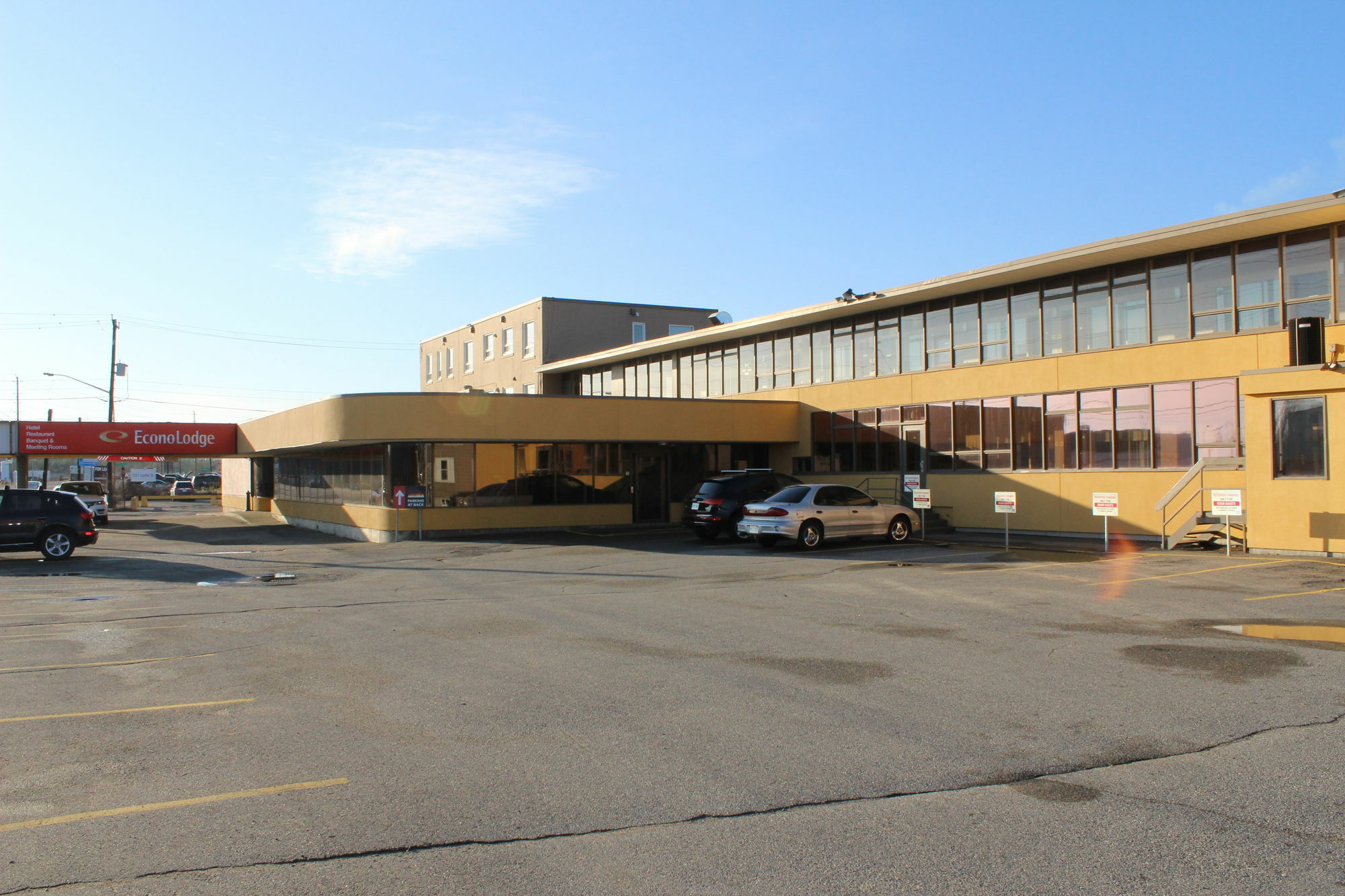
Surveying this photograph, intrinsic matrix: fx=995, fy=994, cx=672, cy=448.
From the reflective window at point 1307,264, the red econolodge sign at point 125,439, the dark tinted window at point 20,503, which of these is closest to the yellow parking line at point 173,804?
the dark tinted window at point 20,503

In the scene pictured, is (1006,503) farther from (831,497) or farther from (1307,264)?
(1307,264)

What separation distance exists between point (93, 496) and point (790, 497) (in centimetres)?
3206

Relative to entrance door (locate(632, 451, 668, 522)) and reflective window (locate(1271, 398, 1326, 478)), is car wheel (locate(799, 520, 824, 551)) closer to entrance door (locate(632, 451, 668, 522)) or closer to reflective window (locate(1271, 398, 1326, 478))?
reflective window (locate(1271, 398, 1326, 478))

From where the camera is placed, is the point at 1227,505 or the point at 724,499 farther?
the point at 724,499

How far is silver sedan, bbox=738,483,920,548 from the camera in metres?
22.5

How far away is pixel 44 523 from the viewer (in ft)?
75.8

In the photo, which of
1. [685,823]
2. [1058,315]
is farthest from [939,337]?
[685,823]

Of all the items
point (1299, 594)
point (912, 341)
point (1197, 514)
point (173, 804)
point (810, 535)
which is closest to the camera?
point (173, 804)

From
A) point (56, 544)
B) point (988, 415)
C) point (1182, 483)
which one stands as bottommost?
point (56, 544)

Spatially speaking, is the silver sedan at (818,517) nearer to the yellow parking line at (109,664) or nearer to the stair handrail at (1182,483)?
the stair handrail at (1182,483)

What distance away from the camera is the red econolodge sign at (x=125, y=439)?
35.3 m

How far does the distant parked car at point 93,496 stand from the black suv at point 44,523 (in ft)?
56.3

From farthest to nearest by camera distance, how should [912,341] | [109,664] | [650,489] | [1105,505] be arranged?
[650,489] < [912,341] < [1105,505] < [109,664]

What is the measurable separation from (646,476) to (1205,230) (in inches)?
672
